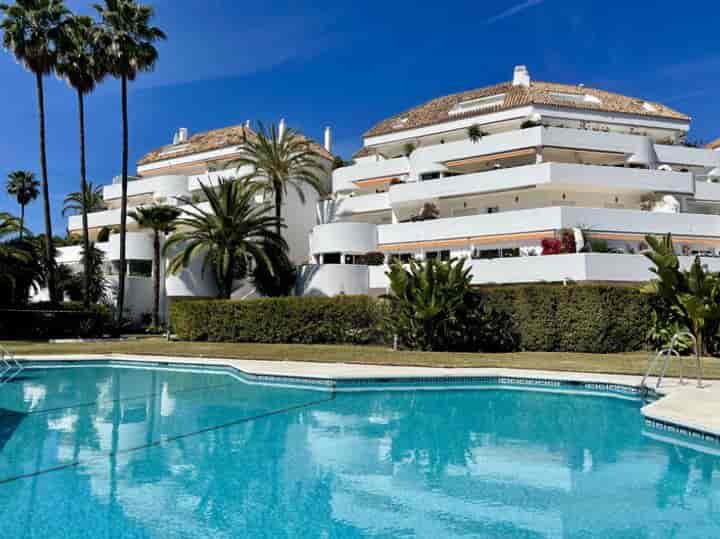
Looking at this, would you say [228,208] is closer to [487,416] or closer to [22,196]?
[487,416]

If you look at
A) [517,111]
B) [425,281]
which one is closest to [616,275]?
[425,281]

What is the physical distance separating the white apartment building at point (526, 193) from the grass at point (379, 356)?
284 inches

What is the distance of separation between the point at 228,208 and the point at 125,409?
77.9ft

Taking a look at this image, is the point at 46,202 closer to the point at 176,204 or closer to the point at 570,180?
the point at 176,204

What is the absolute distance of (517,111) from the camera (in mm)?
40094

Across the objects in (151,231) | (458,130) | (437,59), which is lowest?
(151,231)

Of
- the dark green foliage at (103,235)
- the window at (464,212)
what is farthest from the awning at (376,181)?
the dark green foliage at (103,235)

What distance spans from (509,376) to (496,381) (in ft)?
1.54

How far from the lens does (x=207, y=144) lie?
54.6 m

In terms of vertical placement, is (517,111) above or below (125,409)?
above

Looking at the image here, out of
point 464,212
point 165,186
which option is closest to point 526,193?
point 464,212

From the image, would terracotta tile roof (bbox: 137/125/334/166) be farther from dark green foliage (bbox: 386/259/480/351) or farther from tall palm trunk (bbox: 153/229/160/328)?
dark green foliage (bbox: 386/259/480/351)

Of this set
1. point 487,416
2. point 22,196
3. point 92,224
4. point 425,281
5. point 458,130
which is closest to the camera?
point 487,416

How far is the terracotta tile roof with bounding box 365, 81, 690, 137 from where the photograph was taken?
40812 mm
